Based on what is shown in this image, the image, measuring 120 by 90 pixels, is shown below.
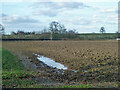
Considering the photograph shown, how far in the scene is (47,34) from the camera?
94938 mm

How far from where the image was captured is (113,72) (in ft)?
41.4

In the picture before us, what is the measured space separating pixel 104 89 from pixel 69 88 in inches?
52.5

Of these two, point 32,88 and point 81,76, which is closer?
point 32,88

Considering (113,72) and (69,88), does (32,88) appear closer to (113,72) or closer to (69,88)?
(69,88)

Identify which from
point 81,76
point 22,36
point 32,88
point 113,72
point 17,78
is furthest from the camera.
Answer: point 22,36

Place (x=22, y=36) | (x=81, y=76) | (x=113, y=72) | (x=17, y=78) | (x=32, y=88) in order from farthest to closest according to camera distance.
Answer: (x=22, y=36) → (x=113, y=72) → (x=81, y=76) → (x=17, y=78) → (x=32, y=88)

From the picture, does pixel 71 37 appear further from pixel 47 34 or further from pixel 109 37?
pixel 109 37

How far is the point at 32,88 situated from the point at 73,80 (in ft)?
10.3

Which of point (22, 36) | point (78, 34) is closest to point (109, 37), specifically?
point (78, 34)

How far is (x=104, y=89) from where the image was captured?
8125 millimetres

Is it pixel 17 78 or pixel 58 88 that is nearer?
pixel 58 88

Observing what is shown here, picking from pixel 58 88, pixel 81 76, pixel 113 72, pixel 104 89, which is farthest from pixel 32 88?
pixel 113 72

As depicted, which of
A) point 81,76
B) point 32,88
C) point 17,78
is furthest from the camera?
point 81,76

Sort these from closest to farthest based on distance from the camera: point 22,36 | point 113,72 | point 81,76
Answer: point 81,76
point 113,72
point 22,36
